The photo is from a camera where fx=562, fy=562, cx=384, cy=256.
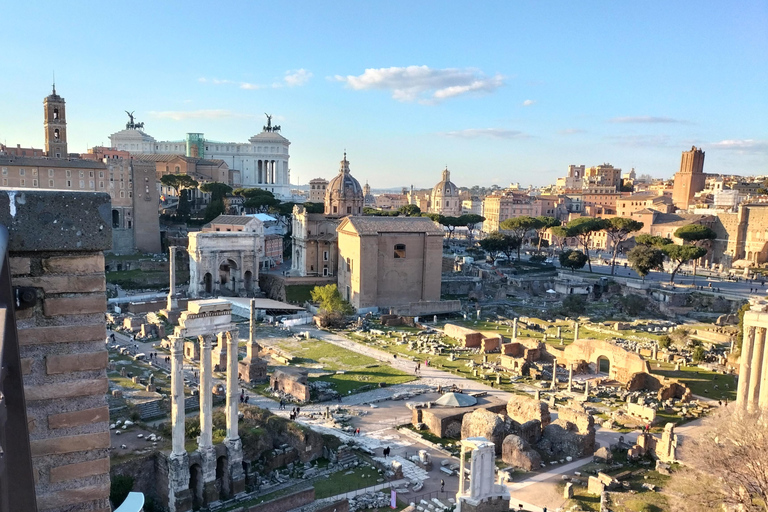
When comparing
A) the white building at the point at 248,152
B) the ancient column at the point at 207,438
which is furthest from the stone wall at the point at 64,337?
the white building at the point at 248,152

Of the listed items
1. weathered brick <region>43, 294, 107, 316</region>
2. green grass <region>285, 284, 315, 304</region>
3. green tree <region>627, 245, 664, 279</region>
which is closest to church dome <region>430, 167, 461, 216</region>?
green tree <region>627, 245, 664, 279</region>

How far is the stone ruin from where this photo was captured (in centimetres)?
1892

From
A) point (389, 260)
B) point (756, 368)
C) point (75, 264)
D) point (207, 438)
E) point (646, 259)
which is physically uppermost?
point (75, 264)

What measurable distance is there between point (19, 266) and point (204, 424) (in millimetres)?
13690

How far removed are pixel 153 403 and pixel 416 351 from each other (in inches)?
616

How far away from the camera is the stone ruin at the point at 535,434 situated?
18922 mm

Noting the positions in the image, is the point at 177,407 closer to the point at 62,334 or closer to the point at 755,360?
the point at 62,334

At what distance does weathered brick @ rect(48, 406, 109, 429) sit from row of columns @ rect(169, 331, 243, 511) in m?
12.5

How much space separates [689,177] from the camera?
8675cm

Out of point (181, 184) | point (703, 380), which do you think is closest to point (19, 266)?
point (703, 380)

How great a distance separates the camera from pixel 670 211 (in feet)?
259

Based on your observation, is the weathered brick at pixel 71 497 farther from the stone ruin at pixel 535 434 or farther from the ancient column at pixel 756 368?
the ancient column at pixel 756 368

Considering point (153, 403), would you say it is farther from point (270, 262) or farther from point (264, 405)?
point (270, 262)

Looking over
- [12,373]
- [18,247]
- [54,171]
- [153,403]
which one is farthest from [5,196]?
[54,171]
